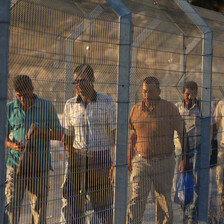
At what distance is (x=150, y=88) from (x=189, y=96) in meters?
0.70

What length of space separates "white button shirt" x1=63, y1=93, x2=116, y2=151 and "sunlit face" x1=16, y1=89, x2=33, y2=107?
42 cm

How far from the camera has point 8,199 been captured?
321cm

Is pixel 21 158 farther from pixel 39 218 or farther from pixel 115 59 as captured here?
pixel 115 59

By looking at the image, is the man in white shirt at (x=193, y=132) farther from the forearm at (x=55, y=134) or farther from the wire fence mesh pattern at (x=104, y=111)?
the forearm at (x=55, y=134)

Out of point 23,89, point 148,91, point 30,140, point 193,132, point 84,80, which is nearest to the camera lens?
point 23,89

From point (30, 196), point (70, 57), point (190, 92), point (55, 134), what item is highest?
point (70, 57)

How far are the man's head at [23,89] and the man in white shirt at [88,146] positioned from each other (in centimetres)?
40

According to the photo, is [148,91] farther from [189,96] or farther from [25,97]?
[25,97]

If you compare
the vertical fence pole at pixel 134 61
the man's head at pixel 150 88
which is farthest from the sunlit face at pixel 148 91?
the vertical fence pole at pixel 134 61

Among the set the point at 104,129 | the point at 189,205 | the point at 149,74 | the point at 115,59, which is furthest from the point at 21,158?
the point at 189,205

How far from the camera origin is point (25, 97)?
121 inches

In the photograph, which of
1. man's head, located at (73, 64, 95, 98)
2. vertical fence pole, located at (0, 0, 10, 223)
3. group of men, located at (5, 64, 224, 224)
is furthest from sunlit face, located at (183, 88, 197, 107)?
vertical fence pole, located at (0, 0, 10, 223)

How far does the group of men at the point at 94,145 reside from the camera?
319 cm

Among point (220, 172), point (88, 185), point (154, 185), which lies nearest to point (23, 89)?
point (88, 185)
